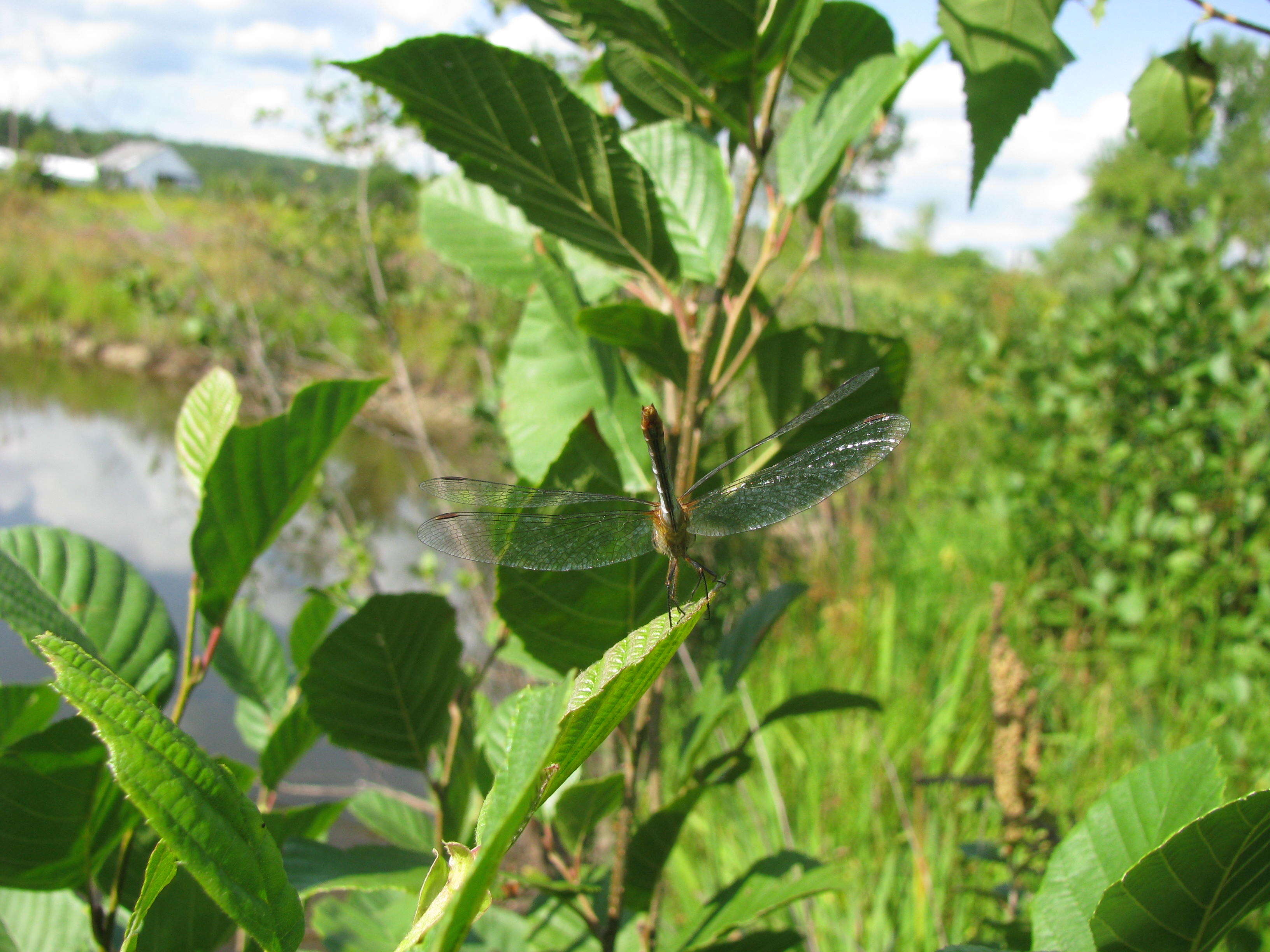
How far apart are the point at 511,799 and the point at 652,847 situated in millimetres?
408

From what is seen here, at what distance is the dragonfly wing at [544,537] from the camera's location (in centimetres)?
64

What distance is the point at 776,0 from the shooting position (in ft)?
1.80

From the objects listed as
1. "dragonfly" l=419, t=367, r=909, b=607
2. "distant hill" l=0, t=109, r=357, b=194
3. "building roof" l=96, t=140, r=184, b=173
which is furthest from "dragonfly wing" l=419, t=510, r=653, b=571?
"building roof" l=96, t=140, r=184, b=173

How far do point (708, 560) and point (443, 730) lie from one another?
309 cm

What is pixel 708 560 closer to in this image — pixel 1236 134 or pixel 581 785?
pixel 581 785

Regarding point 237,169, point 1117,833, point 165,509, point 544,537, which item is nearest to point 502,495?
point 544,537

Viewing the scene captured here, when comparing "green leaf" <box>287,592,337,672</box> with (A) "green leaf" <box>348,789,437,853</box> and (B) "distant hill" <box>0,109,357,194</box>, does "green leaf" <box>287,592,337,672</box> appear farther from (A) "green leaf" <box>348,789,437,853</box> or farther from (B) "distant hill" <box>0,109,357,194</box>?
(B) "distant hill" <box>0,109,357,194</box>

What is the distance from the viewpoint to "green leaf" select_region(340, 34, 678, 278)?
57 centimetres

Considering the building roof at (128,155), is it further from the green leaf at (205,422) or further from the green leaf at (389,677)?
the green leaf at (389,677)

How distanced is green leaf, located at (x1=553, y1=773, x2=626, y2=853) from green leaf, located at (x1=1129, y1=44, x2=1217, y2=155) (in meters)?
0.77

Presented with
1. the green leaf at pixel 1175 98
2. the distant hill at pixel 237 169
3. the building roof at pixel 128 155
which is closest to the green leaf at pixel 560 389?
the green leaf at pixel 1175 98

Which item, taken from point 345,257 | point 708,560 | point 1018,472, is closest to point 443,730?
point 708,560

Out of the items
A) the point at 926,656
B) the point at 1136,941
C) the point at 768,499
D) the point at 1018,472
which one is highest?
the point at 768,499

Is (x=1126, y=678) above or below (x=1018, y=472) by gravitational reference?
below
